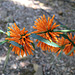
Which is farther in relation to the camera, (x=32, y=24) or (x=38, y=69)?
(x=32, y=24)

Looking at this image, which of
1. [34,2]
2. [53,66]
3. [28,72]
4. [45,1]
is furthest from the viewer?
[45,1]

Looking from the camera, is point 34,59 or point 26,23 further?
point 26,23

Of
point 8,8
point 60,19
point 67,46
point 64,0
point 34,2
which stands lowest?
point 67,46

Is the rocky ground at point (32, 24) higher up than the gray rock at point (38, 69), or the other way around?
the rocky ground at point (32, 24)

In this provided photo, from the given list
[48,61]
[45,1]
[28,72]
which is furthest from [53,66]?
[45,1]

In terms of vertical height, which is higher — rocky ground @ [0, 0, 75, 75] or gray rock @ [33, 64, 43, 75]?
rocky ground @ [0, 0, 75, 75]

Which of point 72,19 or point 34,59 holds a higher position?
point 72,19

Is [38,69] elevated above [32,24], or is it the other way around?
[32,24]

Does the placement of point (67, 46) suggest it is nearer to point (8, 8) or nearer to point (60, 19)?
point (60, 19)
